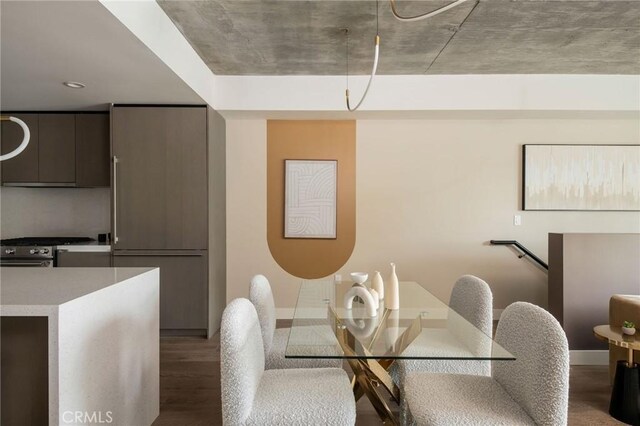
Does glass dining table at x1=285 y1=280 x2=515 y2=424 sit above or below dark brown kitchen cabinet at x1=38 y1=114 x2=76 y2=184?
below

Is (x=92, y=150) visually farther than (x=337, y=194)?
No

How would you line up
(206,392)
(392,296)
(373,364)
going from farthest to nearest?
(206,392)
(392,296)
(373,364)

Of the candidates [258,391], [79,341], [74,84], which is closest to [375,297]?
[258,391]

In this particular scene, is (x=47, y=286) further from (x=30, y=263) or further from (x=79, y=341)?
(x=30, y=263)

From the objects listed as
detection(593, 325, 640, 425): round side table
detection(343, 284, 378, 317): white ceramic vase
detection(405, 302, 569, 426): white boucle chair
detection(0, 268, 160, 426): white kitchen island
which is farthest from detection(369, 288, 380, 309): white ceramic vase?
detection(593, 325, 640, 425): round side table

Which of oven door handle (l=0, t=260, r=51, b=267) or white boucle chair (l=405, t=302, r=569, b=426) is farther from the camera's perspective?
oven door handle (l=0, t=260, r=51, b=267)

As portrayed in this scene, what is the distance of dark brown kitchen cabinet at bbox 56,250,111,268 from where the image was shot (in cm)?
345

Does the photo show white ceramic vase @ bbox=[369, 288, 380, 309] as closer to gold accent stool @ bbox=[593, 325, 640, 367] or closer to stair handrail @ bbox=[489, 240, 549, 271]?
gold accent stool @ bbox=[593, 325, 640, 367]

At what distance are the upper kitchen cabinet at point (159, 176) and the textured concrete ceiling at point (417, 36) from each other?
2.38 ft

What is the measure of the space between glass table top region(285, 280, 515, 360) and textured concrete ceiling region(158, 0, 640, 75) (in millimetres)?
1902

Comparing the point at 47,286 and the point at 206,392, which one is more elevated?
the point at 47,286

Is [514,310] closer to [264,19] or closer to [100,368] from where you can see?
[100,368]

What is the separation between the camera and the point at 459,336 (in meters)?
1.72

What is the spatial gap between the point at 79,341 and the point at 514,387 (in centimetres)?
172
